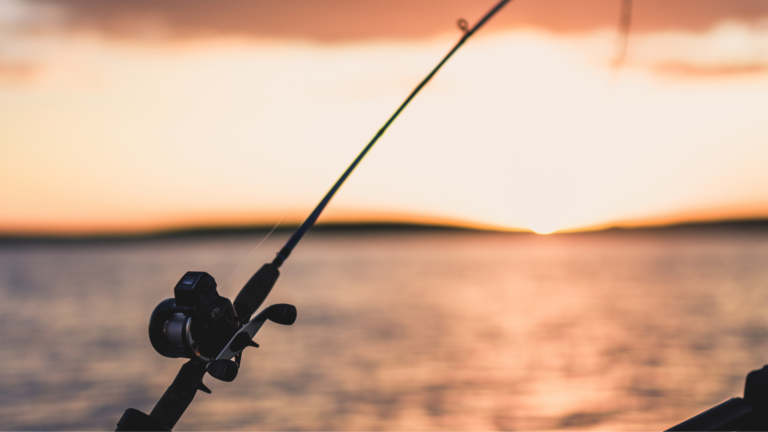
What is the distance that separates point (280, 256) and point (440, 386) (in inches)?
357

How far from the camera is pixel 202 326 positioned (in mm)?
1550

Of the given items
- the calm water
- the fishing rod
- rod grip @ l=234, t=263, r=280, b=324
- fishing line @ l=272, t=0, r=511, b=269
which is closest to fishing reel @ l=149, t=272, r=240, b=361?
the fishing rod

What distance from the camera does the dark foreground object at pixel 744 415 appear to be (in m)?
1.16

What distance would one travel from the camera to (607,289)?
→ 3122 centimetres

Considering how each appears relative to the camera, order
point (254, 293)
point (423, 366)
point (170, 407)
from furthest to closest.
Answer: point (423, 366) → point (254, 293) → point (170, 407)

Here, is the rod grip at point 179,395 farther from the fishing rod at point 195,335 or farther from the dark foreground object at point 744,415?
the dark foreground object at point 744,415

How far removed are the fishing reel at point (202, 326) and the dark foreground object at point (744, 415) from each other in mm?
938

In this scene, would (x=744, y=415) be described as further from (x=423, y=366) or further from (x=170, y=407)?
(x=423, y=366)

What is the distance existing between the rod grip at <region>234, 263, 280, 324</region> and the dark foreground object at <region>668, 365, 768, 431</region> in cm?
121

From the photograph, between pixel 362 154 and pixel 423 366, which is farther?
pixel 423 366

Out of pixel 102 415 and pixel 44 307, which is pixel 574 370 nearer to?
pixel 102 415

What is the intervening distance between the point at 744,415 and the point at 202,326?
1175mm

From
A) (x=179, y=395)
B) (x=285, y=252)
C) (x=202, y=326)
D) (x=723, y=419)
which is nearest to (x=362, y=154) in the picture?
(x=285, y=252)

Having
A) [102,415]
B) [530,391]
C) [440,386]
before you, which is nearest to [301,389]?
[440,386]
